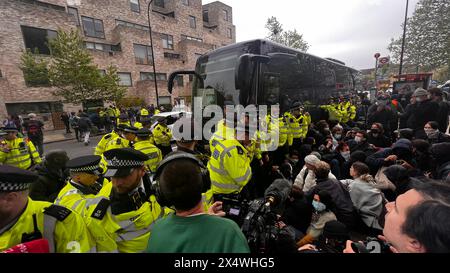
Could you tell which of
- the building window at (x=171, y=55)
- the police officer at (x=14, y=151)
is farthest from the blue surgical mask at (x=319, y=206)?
the building window at (x=171, y=55)

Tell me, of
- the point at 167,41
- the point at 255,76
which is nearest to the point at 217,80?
the point at 255,76

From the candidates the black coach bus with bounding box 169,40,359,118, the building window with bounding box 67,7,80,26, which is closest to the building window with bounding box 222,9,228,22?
the building window with bounding box 67,7,80,26

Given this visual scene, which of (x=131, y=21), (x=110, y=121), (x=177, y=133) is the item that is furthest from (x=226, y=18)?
(x=177, y=133)

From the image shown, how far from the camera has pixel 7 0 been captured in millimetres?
15828

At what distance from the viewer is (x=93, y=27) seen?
23.2 m

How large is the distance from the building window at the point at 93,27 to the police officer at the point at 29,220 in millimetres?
27588

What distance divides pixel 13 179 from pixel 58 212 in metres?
0.36

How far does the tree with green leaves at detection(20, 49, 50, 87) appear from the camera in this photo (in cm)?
1555

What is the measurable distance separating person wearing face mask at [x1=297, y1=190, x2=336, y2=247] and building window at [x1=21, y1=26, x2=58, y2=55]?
22.5m

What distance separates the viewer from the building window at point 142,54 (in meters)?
24.8

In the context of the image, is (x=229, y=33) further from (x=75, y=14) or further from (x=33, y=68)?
(x=33, y=68)

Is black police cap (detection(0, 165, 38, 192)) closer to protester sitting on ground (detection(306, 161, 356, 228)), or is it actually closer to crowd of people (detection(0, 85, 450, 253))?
crowd of people (detection(0, 85, 450, 253))
